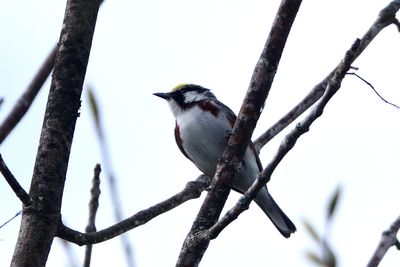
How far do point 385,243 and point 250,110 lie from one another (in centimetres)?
131

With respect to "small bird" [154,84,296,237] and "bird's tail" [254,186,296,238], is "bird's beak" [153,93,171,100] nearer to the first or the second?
"small bird" [154,84,296,237]

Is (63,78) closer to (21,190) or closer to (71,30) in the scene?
(71,30)

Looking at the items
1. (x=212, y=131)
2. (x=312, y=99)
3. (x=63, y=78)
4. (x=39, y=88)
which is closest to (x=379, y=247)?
(x=63, y=78)

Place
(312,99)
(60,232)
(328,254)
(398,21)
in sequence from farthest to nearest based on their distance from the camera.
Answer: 1. (312,99)
2. (398,21)
3. (60,232)
4. (328,254)

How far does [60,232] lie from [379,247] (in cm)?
153

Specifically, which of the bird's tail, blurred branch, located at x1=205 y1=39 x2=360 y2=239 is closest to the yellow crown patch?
the bird's tail

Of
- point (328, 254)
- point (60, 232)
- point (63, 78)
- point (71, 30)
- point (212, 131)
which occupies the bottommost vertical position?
point (328, 254)

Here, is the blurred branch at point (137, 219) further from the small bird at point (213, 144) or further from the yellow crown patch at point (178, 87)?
the yellow crown patch at point (178, 87)

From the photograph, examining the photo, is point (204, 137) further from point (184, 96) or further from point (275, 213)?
point (184, 96)

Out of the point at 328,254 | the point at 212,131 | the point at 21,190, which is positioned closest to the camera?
the point at 328,254

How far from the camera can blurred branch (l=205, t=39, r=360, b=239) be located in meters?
2.56

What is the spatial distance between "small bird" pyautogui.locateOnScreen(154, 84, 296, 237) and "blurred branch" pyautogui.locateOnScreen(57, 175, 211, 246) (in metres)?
1.31

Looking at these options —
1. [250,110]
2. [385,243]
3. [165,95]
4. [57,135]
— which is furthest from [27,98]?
[165,95]

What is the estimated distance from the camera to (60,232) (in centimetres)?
322
